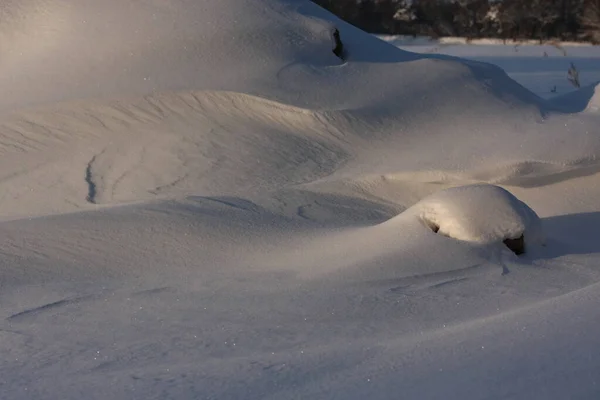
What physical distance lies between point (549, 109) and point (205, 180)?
2419 mm

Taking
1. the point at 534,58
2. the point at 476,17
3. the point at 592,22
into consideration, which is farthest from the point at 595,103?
the point at 476,17

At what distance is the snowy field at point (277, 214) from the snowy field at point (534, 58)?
315 centimetres

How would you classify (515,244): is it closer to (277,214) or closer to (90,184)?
(277,214)

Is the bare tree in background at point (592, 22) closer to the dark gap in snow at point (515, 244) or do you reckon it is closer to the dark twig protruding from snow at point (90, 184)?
the dark twig protruding from snow at point (90, 184)

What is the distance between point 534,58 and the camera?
43.8 ft

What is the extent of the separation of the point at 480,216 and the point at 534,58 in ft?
32.1

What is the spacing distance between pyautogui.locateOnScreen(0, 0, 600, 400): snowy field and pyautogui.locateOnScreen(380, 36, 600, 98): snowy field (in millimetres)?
3149

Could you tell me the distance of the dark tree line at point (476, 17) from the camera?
2002 centimetres

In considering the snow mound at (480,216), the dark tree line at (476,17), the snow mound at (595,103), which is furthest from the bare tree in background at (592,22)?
the snow mound at (480,216)

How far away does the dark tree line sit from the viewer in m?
20.0

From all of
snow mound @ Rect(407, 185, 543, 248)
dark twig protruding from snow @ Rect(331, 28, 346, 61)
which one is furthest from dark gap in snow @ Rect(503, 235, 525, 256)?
dark twig protruding from snow @ Rect(331, 28, 346, 61)

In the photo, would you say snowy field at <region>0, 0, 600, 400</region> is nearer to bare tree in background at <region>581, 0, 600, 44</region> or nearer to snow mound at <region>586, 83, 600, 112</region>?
snow mound at <region>586, 83, 600, 112</region>

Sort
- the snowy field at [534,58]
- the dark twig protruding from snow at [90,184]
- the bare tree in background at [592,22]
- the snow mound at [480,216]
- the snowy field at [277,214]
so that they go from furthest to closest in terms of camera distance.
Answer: the bare tree in background at [592,22] < the snowy field at [534,58] < the dark twig protruding from snow at [90,184] < the snow mound at [480,216] < the snowy field at [277,214]

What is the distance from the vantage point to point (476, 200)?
4.18 metres
